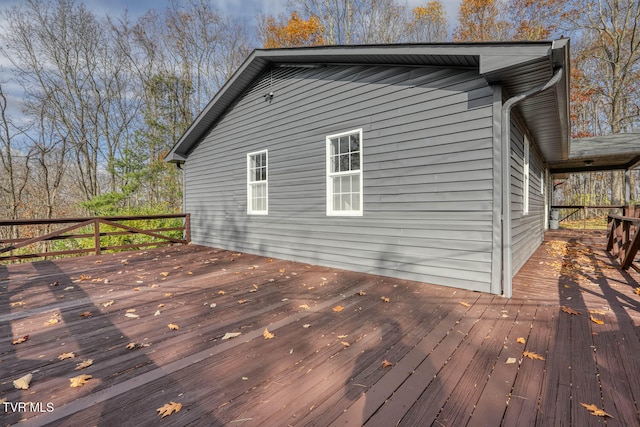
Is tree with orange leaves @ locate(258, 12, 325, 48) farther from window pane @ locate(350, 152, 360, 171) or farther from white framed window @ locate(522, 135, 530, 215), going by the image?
white framed window @ locate(522, 135, 530, 215)

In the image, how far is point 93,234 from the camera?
7195mm

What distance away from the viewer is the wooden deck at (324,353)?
1.61m

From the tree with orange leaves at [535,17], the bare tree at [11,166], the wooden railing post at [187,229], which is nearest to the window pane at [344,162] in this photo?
the wooden railing post at [187,229]

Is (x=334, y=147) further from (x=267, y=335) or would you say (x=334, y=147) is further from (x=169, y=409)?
(x=169, y=409)

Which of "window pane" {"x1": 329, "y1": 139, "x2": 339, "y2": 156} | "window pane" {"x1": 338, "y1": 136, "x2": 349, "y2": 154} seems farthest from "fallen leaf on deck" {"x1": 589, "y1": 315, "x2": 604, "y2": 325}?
"window pane" {"x1": 329, "y1": 139, "x2": 339, "y2": 156}

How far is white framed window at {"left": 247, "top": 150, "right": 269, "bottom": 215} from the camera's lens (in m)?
6.80

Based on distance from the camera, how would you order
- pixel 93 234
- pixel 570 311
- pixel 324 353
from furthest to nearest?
pixel 93 234, pixel 570 311, pixel 324 353

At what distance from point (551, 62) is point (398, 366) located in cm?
360

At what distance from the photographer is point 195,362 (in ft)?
7.00

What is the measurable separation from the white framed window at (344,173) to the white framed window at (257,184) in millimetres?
1908

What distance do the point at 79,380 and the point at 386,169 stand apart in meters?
4.14

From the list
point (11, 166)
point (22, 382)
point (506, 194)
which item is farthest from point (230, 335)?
point (11, 166)

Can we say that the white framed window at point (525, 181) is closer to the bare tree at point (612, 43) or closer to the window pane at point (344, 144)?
the window pane at point (344, 144)

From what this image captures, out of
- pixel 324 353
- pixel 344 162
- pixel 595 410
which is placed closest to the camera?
pixel 595 410
